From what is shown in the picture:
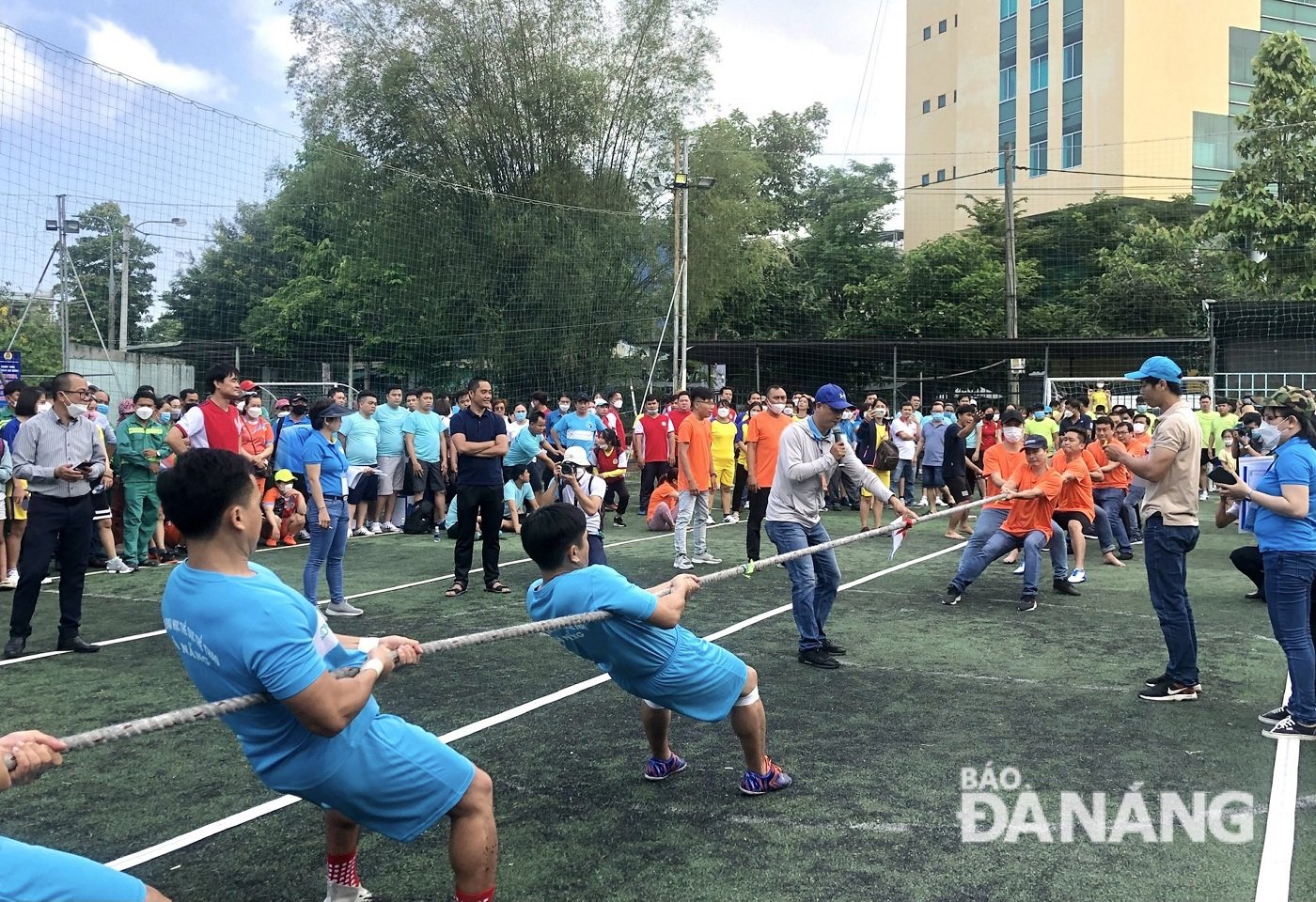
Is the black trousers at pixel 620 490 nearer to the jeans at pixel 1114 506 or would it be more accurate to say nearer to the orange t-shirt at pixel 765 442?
the orange t-shirt at pixel 765 442

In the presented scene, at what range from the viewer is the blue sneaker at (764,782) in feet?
14.3

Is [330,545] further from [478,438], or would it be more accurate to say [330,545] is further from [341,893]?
[341,893]

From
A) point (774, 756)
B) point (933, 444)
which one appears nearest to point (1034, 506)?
point (774, 756)

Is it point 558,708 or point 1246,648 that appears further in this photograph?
point 1246,648

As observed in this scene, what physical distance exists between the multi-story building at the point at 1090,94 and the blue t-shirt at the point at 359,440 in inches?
1402

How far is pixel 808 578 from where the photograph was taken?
6586 mm

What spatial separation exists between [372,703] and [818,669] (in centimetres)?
411

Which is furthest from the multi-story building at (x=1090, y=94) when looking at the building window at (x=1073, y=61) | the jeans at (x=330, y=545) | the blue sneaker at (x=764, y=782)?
the blue sneaker at (x=764, y=782)

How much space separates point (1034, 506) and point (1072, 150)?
44.0 meters

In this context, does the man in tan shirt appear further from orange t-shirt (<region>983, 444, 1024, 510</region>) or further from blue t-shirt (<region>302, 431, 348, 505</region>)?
blue t-shirt (<region>302, 431, 348, 505</region>)

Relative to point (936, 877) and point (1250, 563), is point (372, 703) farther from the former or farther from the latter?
point (1250, 563)

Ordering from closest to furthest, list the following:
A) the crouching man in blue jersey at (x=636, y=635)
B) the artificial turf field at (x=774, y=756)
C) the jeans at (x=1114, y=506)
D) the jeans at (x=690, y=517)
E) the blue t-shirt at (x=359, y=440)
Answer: the artificial turf field at (x=774, y=756) < the crouching man in blue jersey at (x=636, y=635) < the jeans at (x=690, y=517) < the jeans at (x=1114, y=506) < the blue t-shirt at (x=359, y=440)

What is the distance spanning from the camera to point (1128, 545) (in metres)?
11.6

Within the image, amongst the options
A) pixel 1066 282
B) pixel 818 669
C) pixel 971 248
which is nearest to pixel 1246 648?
pixel 818 669
